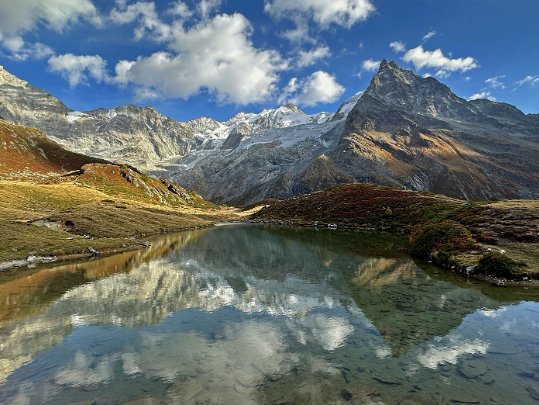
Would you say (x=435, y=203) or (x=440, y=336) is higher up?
(x=435, y=203)

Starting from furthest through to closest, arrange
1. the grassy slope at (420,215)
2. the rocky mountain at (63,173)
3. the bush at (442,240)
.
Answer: the rocky mountain at (63,173) < the bush at (442,240) < the grassy slope at (420,215)

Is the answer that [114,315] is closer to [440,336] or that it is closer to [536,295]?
[440,336]

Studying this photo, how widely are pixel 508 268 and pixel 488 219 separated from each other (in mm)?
23773

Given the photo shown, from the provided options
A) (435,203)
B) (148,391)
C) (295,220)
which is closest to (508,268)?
(148,391)

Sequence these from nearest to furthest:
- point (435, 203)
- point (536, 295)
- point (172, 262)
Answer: point (536, 295) < point (172, 262) < point (435, 203)

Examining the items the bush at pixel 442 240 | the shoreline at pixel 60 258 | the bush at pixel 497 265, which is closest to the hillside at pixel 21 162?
the shoreline at pixel 60 258

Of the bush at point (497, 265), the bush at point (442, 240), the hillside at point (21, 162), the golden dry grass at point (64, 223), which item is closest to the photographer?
the bush at point (497, 265)

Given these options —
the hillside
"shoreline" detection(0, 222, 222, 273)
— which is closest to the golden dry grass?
"shoreline" detection(0, 222, 222, 273)

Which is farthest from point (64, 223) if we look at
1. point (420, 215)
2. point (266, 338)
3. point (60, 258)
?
point (420, 215)

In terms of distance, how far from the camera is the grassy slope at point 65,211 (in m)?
61.5

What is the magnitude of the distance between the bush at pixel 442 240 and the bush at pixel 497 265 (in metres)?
7.88

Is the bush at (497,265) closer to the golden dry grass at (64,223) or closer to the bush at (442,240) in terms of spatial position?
the bush at (442,240)

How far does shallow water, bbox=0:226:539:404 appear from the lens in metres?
18.9

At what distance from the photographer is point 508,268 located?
4069cm
